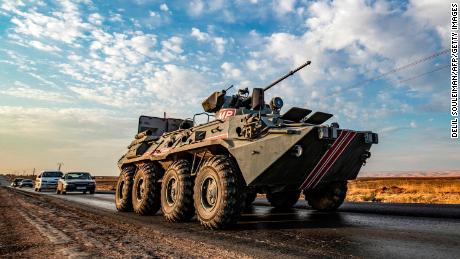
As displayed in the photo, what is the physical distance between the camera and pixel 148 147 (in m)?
10.3

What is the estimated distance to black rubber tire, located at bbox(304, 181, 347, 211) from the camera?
842cm

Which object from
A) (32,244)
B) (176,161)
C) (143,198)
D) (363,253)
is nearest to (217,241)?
(363,253)

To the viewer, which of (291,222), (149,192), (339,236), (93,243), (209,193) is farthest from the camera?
(149,192)

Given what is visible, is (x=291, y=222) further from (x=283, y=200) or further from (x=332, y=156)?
(x=283, y=200)

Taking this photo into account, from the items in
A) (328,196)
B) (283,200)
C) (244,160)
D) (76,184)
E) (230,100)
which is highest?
(230,100)

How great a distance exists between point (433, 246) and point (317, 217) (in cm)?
335

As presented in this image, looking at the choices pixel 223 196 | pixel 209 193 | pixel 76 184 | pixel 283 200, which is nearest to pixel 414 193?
pixel 283 200

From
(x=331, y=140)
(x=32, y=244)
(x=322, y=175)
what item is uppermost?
(x=331, y=140)

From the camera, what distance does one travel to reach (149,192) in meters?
8.84

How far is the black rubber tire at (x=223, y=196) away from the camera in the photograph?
6062mm

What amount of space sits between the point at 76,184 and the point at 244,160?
1969 cm

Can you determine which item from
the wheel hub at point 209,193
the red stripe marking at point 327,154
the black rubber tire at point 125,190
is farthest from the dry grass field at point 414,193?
the wheel hub at point 209,193

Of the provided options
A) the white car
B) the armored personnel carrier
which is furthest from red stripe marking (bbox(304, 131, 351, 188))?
the white car

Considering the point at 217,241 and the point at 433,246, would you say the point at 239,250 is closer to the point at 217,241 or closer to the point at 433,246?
the point at 217,241
